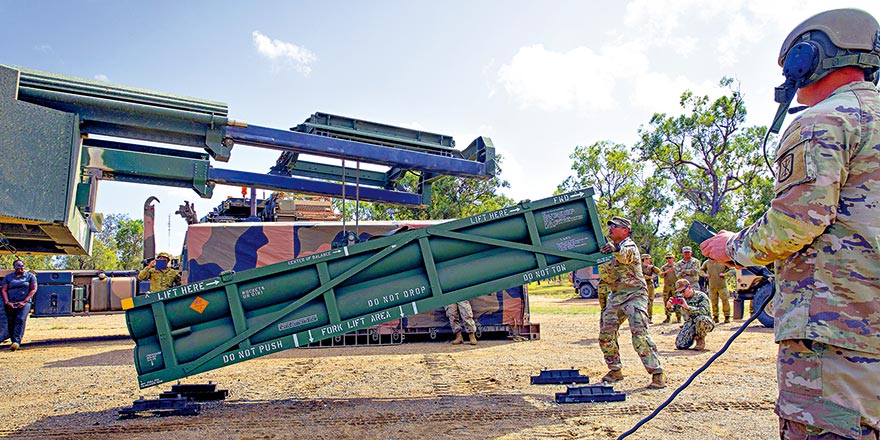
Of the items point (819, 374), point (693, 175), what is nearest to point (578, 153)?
point (693, 175)

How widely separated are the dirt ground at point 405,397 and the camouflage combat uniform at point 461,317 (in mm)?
462

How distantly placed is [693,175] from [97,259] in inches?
1878

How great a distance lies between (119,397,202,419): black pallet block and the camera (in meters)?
5.60

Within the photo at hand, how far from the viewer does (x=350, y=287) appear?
556cm

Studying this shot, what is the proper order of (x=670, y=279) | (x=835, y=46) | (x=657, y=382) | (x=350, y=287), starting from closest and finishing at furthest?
(x=835, y=46) < (x=350, y=287) < (x=657, y=382) < (x=670, y=279)

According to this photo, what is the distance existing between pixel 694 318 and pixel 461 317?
13.5 ft

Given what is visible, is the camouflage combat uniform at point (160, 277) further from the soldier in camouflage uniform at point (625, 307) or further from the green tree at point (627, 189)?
the green tree at point (627, 189)

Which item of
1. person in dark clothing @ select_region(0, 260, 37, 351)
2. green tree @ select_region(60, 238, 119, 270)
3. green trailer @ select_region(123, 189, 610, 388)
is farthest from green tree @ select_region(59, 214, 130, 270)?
green trailer @ select_region(123, 189, 610, 388)

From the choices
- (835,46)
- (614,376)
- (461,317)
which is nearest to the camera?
(835,46)

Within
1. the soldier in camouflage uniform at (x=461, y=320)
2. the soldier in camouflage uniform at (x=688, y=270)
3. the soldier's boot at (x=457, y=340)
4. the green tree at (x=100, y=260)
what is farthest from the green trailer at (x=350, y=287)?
the green tree at (x=100, y=260)

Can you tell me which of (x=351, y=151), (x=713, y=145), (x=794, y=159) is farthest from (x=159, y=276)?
(x=713, y=145)

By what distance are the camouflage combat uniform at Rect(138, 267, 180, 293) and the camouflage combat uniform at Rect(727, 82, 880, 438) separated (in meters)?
11.0

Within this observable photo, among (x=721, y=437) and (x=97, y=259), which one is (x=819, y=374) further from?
(x=97, y=259)

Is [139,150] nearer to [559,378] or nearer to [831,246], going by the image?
[559,378]
